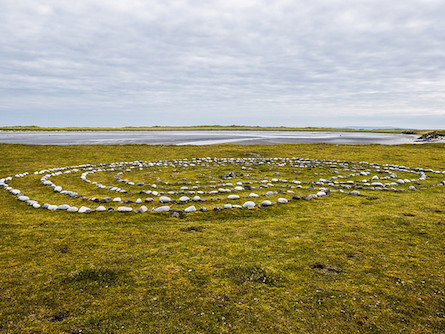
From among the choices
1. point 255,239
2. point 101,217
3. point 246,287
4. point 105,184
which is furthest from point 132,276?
point 105,184

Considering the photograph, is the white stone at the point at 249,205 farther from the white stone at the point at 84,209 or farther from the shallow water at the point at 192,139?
the shallow water at the point at 192,139

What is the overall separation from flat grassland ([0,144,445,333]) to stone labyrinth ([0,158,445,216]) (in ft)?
4.89

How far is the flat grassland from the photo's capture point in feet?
14.5

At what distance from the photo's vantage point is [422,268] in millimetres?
5844

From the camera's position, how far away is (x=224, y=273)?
19.1ft

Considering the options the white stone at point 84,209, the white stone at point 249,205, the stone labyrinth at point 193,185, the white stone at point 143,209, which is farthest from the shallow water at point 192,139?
the white stone at point 143,209

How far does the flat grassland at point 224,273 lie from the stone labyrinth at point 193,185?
1491 mm

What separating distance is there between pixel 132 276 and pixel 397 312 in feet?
15.9

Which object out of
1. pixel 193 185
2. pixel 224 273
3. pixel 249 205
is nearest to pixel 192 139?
pixel 193 185

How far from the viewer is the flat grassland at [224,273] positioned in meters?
4.43

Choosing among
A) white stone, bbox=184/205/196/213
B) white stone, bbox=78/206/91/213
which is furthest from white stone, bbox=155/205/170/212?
white stone, bbox=78/206/91/213

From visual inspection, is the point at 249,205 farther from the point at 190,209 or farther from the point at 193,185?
the point at 193,185

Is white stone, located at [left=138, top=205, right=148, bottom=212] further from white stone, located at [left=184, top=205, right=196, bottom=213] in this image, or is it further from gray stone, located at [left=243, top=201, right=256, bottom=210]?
gray stone, located at [left=243, top=201, right=256, bottom=210]

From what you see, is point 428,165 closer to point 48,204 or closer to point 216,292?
point 216,292
